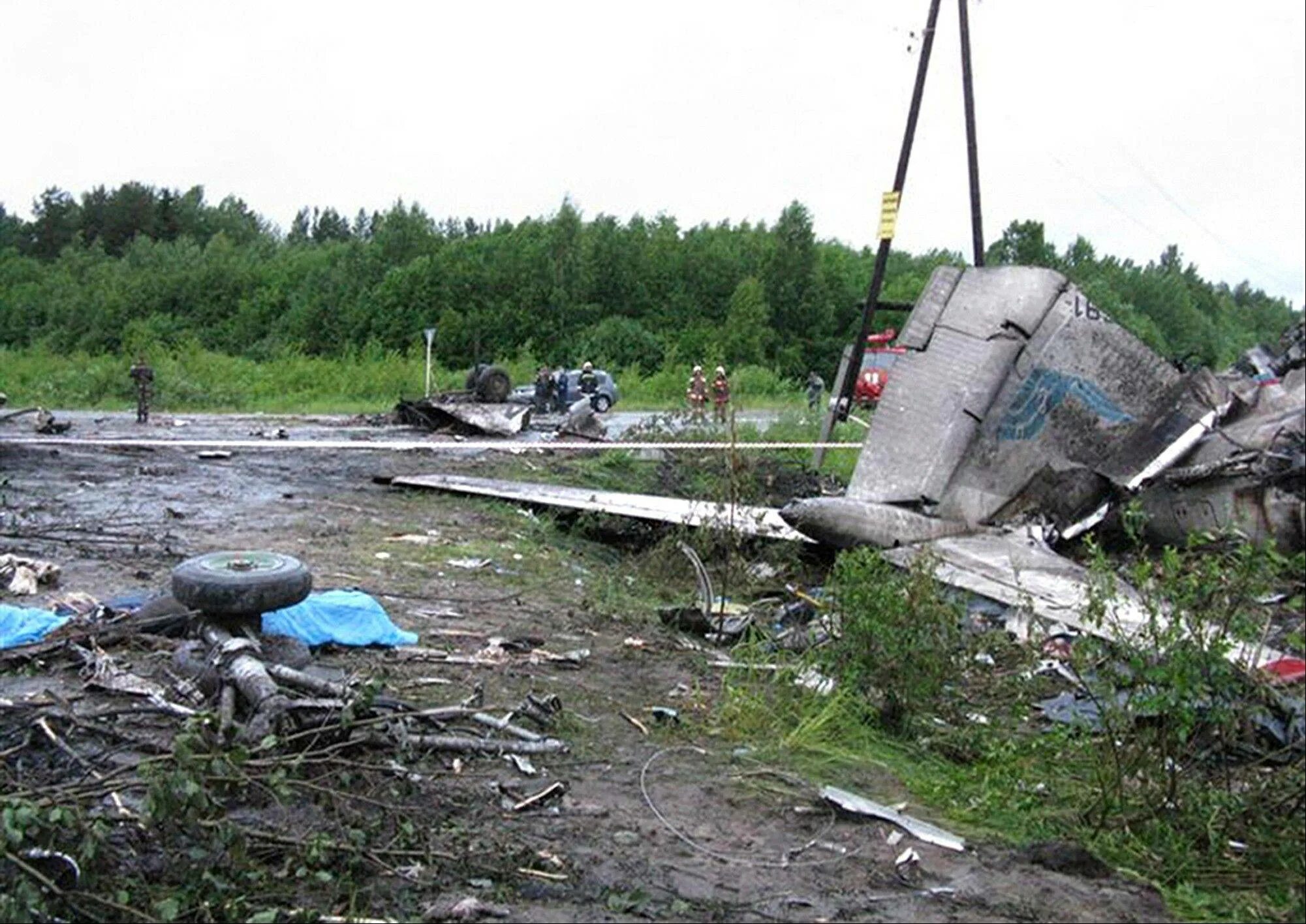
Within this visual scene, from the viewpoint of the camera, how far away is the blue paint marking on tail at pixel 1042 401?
364 inches

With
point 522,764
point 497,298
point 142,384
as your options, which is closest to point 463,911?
point 522,764

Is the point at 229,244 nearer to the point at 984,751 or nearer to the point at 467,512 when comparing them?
the point at 467,512

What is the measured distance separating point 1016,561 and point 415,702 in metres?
4.51

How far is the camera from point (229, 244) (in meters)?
61.8

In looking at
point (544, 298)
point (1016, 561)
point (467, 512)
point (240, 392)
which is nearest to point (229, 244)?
point (544, 298)

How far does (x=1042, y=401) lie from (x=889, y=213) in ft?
19.2

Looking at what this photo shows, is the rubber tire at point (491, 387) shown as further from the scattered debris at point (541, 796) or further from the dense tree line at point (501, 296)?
the dense tree line at point (501, 296)

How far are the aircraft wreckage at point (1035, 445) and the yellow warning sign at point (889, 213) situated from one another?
4092mm

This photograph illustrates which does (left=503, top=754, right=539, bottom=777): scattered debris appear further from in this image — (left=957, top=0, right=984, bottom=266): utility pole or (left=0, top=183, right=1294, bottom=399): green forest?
(left=0, top=183, right=1294, bottom=399): green forest

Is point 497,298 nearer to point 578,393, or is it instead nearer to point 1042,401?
point 578,393

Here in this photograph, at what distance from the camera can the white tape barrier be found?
43.4 feet

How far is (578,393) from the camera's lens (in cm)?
2581

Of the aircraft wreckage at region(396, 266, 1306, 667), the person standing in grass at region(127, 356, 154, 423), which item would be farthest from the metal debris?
the person standing in grass at region(127, 356, 154, 423)

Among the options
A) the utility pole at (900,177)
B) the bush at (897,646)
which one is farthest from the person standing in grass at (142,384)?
the bush at (897,646)
